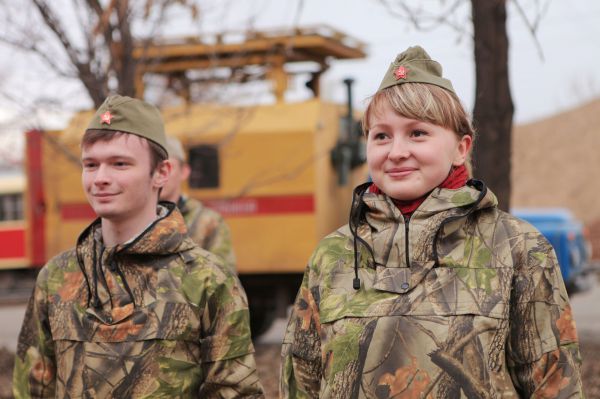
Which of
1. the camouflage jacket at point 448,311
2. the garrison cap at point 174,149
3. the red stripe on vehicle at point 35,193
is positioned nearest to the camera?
the camouflage jacket at point 448,311

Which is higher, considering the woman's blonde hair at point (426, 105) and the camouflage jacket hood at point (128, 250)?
the woman's blonde hair at point (426, 105)

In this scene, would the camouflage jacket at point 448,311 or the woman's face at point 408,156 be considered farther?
the woman's face at point 408,156

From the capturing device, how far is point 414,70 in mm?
2498

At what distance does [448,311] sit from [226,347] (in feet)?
2.89

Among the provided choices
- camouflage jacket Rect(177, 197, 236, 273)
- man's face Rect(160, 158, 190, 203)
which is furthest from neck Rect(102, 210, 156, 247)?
camouflage jacket Rect(177, 197, 236, 273)

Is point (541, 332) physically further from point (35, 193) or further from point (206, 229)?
point (35, 193)

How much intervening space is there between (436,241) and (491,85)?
11.4 ft

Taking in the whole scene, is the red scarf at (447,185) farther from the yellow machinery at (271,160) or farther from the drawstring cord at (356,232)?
the yellow machinery at (271,160)

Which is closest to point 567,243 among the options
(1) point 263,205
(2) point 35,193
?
(1) point 263,205

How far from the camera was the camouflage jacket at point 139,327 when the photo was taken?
289cm

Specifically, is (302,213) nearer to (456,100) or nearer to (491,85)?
(491,85)

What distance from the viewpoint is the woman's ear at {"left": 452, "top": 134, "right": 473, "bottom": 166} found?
2.51m

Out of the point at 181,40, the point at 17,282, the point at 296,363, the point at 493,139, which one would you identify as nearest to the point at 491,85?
the point at 493,139

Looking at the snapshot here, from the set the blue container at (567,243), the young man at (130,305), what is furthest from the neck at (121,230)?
the blue container at (567,243)
